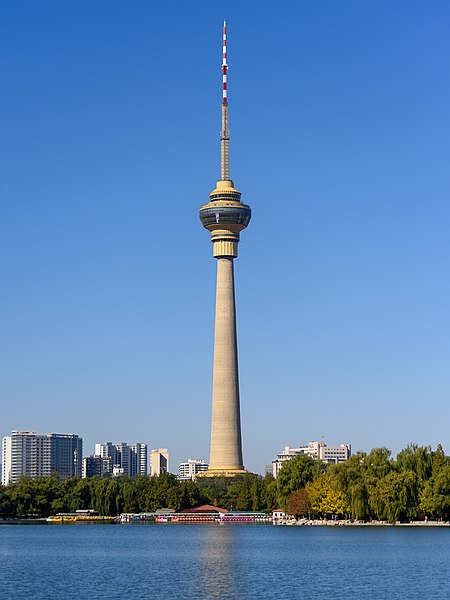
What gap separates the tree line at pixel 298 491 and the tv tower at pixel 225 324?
20.4ft

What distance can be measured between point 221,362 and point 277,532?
66517 mm

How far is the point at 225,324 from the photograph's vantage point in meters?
185

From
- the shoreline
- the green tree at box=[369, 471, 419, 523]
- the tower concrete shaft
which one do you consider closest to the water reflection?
the shoreline

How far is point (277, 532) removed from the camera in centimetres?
11844

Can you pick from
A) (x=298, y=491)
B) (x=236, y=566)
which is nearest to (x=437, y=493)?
(x=298, y=491)

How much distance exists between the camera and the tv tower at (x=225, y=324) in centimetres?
18300

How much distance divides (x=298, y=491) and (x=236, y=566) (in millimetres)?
60731

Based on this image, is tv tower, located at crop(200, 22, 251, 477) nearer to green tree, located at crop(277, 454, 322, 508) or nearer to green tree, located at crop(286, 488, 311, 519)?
green tree, located at crop(277, 454, 322, 508)

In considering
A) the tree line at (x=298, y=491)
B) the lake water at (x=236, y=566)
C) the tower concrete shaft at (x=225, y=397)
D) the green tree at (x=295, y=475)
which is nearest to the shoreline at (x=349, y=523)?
the tree line at (x=298, y=491)

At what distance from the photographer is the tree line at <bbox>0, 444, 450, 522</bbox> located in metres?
107

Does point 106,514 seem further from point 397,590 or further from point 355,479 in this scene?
point 397,590

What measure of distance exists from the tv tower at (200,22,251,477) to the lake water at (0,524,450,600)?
6931cm

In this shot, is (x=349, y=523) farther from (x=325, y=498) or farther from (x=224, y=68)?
(x=224, y=68)

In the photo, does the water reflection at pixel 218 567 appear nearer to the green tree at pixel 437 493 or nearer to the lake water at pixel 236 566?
the lake water at pixel 236 566
